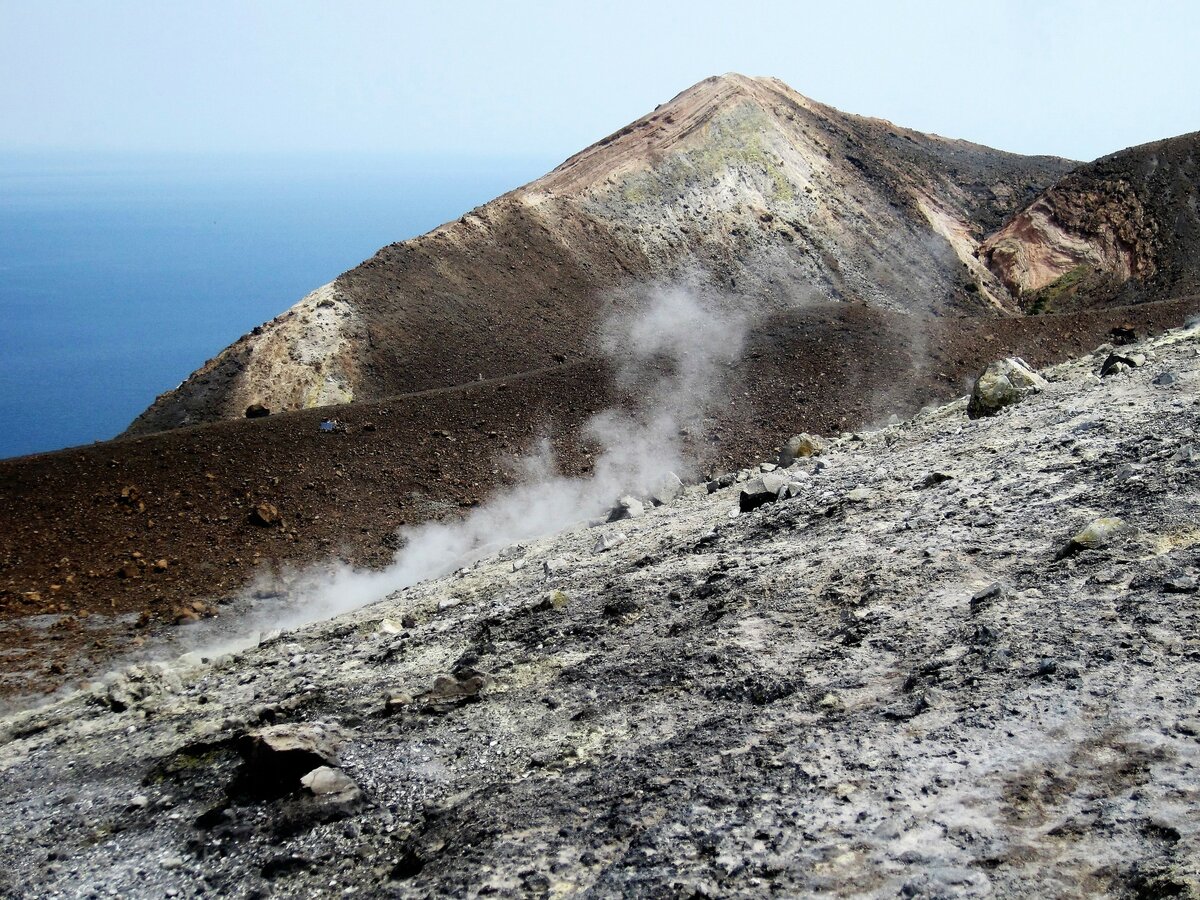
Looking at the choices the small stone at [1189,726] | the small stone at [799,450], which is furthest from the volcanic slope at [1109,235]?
the small stone at [1189,726]

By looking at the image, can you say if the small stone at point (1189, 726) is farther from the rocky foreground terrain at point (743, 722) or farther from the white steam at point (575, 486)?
the white steam at point (575, 486)

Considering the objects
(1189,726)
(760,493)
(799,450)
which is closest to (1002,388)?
(799,450)

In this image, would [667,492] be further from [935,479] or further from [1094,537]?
[1094,537]

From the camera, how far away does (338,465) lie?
1725 cm

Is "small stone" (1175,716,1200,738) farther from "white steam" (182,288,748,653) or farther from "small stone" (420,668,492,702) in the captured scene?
"white steam" (182,288,748,653)

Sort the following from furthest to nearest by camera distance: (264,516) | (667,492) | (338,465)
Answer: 1. (338,465)
2. (264,516)
3. (667,492)

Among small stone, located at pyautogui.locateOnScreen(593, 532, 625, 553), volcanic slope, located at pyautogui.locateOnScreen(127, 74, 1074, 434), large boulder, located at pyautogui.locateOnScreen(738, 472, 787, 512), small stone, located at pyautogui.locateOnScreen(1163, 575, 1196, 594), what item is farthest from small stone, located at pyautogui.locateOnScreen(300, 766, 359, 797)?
volcanic slope, located at pyautogui.locateOnScreen(127, 74, 1074, 434)

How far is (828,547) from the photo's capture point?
902 cm

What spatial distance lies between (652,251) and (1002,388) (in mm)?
19768

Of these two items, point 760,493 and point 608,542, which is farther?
point 608,542

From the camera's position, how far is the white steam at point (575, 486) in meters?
14.5

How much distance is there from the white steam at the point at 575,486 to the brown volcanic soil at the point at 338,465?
1.23 feet

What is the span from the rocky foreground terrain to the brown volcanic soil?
378cm

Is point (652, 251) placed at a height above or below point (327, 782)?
above
